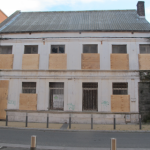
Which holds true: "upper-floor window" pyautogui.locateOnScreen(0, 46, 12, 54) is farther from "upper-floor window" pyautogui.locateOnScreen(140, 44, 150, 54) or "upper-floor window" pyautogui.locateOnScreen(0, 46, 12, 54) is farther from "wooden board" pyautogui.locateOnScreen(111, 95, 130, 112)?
"upper-floor window" pyautogui.locateOnScreen(140, 44, 150, 54)

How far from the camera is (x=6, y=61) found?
13.1m

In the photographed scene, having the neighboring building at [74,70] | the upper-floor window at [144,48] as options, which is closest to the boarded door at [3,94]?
the neighboring building at [74,70]

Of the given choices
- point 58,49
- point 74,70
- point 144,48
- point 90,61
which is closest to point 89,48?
point 90,61

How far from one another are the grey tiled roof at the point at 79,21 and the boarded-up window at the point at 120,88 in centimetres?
455

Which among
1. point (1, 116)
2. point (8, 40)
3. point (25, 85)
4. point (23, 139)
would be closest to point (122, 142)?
point (23, 139)

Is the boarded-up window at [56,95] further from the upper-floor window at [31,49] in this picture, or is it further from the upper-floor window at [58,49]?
the upper-floor window at [31,49]

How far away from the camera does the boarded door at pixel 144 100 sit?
38.7ft

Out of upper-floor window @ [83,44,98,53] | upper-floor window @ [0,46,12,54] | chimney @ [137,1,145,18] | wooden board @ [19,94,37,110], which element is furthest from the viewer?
chimney @ [137,1,145,18]

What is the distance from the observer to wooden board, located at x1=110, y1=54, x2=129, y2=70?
12.3 m

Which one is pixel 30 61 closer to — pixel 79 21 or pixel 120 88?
pixel 79 21

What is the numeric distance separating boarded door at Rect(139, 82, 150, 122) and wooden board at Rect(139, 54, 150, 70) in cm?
126

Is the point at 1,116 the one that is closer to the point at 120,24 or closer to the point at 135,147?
the point at 135,147

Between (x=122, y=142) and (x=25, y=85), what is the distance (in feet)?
28.7

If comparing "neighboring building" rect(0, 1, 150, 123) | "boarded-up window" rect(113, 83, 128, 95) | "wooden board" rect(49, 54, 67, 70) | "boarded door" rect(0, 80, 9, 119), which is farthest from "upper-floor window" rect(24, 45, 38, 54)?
"boarded-up window" rect(113, 83, 128, 95)
